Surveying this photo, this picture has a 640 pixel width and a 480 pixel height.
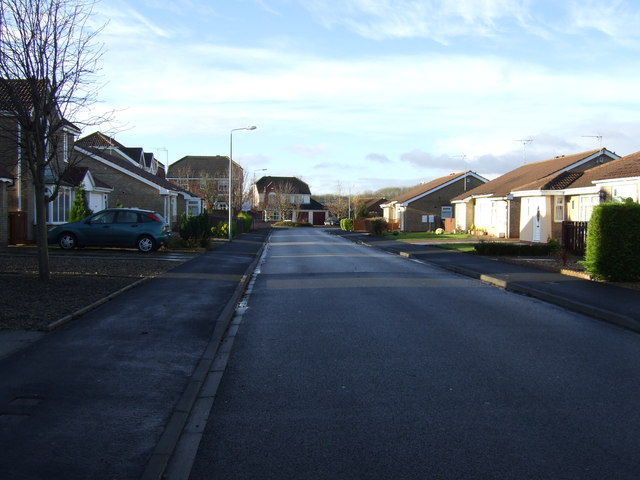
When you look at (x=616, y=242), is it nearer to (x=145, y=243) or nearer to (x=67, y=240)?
(x=145, y=243)

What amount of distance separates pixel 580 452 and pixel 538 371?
2.43 meters

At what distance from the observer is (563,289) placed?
13.7 meters

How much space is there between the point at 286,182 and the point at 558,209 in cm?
8547

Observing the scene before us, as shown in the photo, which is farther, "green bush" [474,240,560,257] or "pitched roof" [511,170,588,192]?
"pitched roof" [511,170,588,192]

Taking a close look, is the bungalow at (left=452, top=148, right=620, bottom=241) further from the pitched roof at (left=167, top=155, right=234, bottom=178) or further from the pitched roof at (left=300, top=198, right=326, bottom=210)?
the pitched roof at (left=300, top=198, right=326, bottom=210)

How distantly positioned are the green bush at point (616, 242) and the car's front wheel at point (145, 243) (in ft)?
50.5

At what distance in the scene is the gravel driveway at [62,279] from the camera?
9411mm

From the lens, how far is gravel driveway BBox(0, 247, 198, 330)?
941 centimetres

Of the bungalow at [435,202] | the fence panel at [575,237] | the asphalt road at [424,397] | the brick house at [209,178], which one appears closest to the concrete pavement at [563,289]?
the asphalt road at [424,397]

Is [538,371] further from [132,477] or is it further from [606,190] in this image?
[606,190]

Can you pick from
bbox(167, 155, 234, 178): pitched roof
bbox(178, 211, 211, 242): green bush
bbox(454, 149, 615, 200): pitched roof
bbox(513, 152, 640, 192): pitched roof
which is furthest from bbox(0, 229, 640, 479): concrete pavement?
bbox(167, 155, 234, 178): pitched roof

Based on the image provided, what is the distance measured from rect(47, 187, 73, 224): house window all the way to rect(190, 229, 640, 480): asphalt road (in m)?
19.4

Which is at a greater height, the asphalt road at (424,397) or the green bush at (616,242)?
the green bush at (616,242)

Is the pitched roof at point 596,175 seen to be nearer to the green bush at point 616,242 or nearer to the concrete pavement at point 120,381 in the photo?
the green bush at point 616,242
